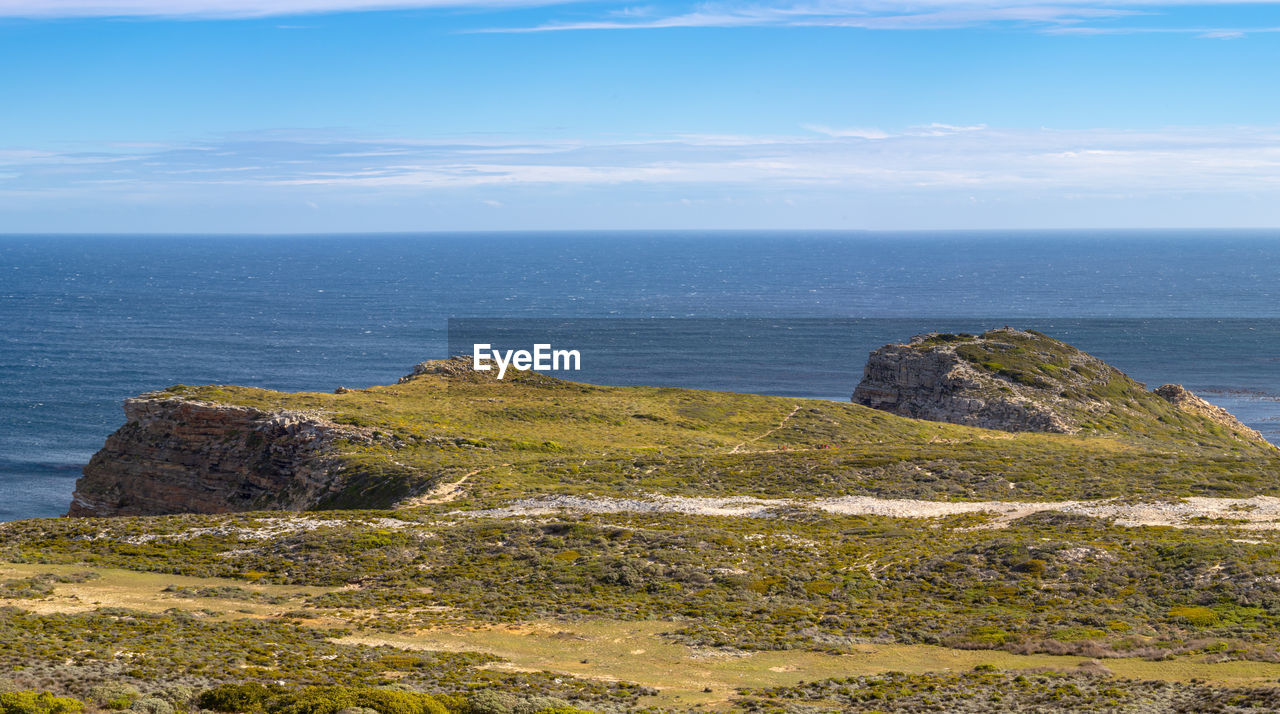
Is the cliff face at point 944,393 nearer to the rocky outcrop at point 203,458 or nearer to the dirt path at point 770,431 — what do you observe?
the dirt path at point 770,431

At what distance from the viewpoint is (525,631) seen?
116 feet

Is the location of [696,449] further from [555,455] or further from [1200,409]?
[1200,409]

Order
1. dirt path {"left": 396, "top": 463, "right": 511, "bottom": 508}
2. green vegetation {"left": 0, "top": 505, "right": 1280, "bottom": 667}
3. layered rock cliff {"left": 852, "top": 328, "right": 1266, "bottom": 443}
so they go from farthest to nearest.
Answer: layered rock cliff {"left": 852, "top": 328, "right": 1266, "bottom": 443}, dirt path {"left": 396, "top": 463, "right": 511, "bottom": 508}, green vegetation {"left": 0, "top": 505, "right": 1280, "bottom": 667}

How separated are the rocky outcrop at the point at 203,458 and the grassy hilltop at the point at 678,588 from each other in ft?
10.7

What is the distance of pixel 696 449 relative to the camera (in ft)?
232

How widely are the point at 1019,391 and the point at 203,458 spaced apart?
6801 centimetres

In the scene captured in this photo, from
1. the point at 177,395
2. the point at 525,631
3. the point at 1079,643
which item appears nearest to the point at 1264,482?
the point at 1079,643

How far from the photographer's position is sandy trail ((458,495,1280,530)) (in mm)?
46875

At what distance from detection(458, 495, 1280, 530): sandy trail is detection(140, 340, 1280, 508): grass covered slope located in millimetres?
1957

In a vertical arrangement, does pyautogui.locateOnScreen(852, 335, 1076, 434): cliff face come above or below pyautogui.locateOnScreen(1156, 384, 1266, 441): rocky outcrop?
above

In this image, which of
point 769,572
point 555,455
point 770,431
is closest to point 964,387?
point 770,431

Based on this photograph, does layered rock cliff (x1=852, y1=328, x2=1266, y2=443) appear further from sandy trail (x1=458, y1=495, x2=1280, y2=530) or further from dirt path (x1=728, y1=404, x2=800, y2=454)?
sandy trail (x1=458, y1=495, x2=1280, y2=530)

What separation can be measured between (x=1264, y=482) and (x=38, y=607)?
5475 centimetres

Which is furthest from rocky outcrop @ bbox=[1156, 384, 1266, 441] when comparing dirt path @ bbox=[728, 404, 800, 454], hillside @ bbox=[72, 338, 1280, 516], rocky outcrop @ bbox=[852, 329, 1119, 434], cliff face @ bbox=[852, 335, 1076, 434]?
dirt path @ bbox=[728, 404, 800, 454]
